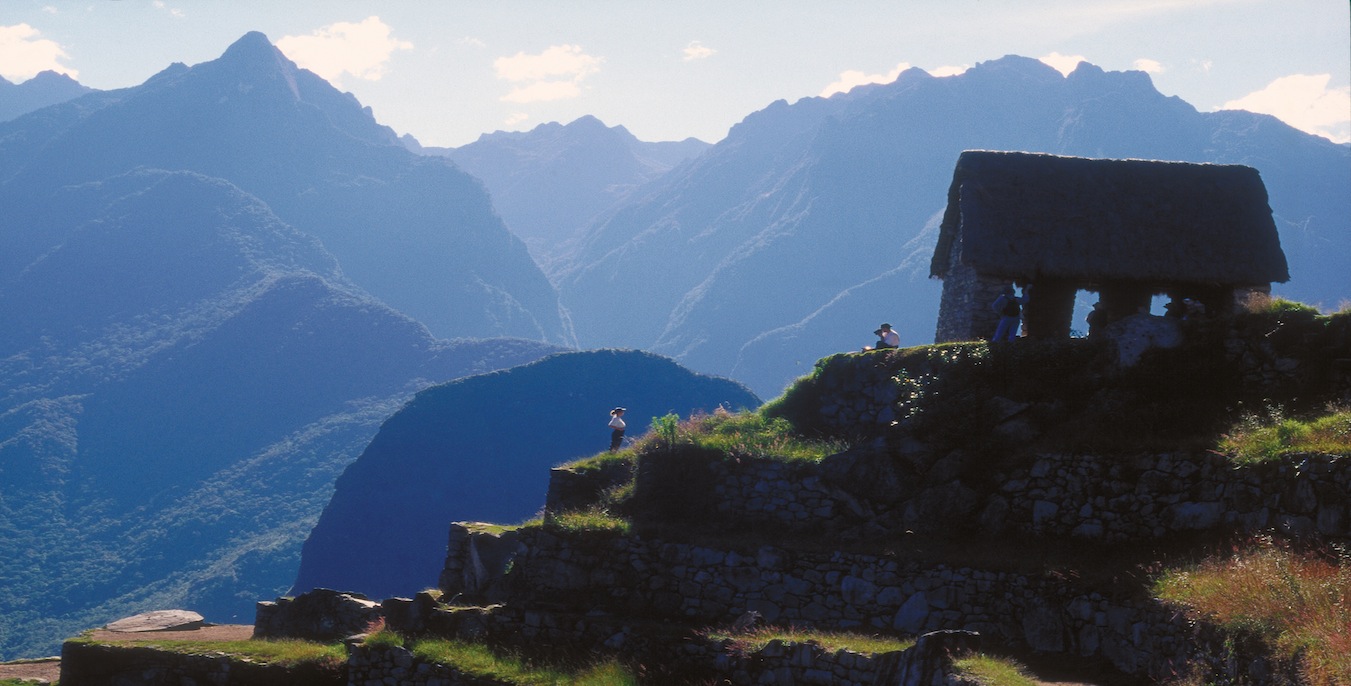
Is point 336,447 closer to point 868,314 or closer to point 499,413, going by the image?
point 499,413

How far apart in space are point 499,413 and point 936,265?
4685 centimetres

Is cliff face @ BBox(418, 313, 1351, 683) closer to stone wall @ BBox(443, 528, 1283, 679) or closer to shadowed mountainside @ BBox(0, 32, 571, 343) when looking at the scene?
stone wall @ BBox(443, 528, 1283, 679)

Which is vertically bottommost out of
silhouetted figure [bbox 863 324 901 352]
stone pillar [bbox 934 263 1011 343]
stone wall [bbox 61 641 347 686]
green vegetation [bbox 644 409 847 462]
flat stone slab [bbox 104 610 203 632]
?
stone wall [bbox 61 641 347 686]

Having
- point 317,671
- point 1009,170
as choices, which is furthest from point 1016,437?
point 317,671

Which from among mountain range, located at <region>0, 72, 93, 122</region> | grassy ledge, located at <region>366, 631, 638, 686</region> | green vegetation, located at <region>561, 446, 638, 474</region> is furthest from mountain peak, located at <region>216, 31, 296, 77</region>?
grassy ledge, located at <region>366, 631, 638, 686</region>

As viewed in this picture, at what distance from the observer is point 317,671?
75.8 ft

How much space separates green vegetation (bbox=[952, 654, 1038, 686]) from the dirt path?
18.7 metres

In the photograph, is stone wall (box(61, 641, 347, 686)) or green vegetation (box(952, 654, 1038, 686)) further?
stone wall (box(61, 641, 347, 686))

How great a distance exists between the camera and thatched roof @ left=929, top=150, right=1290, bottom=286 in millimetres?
25438

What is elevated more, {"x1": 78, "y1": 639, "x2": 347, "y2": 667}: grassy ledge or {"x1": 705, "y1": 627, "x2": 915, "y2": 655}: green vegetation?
{"x1": 705, "y1": 627, "x2": 915, "y2": 655}: green vegetation

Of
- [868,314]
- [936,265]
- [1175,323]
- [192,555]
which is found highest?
[868,314]

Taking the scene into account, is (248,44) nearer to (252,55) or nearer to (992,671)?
(252,55)

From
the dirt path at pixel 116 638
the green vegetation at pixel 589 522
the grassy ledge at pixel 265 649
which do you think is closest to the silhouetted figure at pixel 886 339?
the green vegetation at pixel 589 522

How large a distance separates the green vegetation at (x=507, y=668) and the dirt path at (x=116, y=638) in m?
7.72
